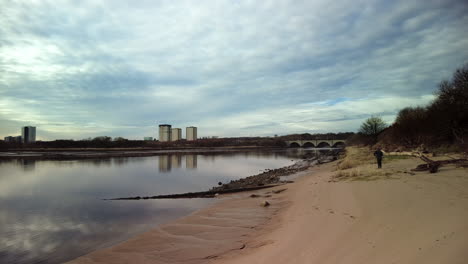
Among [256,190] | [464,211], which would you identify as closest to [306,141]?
[256,190]

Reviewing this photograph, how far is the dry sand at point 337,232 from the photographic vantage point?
425 centimetres

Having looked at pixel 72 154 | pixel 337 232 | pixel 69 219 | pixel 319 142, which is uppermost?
pixel 319 142

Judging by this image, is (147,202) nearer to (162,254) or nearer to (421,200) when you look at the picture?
(162,254)

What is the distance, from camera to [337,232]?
18.9ft

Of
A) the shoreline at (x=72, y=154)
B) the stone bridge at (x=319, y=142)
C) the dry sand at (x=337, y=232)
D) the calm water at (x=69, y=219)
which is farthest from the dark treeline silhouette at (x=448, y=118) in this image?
the stone bridge at (x=319, y=142)

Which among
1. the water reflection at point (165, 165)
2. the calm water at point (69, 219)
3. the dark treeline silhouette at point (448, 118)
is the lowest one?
the water reflection at point (165, 165)

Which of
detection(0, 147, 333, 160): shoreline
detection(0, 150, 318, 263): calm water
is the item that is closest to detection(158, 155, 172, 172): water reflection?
detection(0, 150, 318, 263): calm water

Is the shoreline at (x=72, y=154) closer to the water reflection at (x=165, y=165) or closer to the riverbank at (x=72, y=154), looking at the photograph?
the riverbank at (x=72, y=154)

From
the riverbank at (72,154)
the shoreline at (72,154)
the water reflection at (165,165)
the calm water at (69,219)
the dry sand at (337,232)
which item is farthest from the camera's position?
the riverbank at (72,154)

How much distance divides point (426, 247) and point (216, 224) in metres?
6.53

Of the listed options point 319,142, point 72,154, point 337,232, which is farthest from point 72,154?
point 319,142

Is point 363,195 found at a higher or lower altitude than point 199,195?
higher

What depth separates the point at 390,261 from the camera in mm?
3799

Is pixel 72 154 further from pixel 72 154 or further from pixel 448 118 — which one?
pixel 448 118
